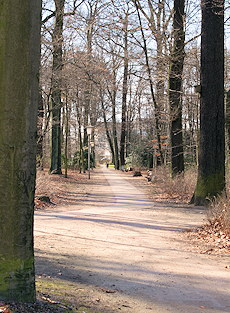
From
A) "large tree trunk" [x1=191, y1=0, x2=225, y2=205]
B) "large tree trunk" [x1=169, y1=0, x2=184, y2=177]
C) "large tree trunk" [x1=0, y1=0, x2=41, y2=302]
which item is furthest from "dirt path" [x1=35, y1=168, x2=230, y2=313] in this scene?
"large tree trunk" [x1=169, y1=0, x2=184, y2=177]

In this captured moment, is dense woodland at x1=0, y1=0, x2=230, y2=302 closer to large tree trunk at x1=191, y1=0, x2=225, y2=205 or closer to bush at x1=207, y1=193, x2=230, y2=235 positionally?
large tree trunk at x1=191, y1=0, x2=225, y2=205

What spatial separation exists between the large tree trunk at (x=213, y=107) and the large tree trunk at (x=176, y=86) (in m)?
4.00

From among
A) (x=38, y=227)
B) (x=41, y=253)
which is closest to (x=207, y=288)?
(x=41, y=253)

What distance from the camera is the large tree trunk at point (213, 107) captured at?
10969mm

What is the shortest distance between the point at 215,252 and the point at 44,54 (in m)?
13.0

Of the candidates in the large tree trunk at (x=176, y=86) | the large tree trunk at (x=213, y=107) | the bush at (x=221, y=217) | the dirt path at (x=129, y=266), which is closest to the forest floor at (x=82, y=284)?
the dirt path at (x=129, y=266)

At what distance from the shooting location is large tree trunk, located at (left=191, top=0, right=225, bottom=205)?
10969 mm

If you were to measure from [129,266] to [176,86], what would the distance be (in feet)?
41.7

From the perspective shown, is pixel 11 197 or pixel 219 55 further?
pixel 219 55

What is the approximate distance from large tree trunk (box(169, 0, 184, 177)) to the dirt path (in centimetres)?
713

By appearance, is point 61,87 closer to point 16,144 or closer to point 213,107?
point 213,107

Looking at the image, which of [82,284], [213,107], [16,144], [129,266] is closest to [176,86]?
[213,107]

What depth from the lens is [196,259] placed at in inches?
222

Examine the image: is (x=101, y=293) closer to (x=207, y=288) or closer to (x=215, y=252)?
(x=207, y=288)
